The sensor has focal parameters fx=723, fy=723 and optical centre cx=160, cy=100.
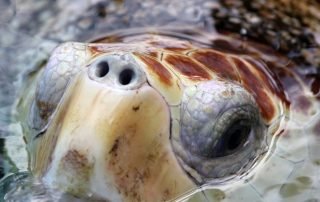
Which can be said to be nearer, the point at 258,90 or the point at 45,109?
the point at 45,109

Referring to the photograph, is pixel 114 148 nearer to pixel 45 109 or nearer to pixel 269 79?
pixel 45 109

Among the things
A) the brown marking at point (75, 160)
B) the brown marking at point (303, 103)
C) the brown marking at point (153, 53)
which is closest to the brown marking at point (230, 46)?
the brown marking at point (303, 103)

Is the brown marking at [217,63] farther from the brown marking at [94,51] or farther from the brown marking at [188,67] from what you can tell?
the brown marking at [94,51]

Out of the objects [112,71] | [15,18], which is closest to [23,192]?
[112,71]

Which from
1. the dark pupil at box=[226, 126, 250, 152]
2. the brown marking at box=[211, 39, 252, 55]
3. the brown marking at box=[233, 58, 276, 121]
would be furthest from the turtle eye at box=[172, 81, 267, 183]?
the brown marking at box=[211, 39, 252, 55]

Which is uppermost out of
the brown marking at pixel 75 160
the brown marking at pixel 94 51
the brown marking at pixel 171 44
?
the brown marking at pixel 171 44

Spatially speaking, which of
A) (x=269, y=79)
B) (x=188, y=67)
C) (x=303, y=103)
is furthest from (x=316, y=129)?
(x=188, y=67)

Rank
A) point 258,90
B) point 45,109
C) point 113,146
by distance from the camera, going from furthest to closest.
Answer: point 258,90 < point 45,109 < point 113,146

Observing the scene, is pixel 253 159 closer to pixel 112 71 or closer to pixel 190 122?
pixel 190 122
